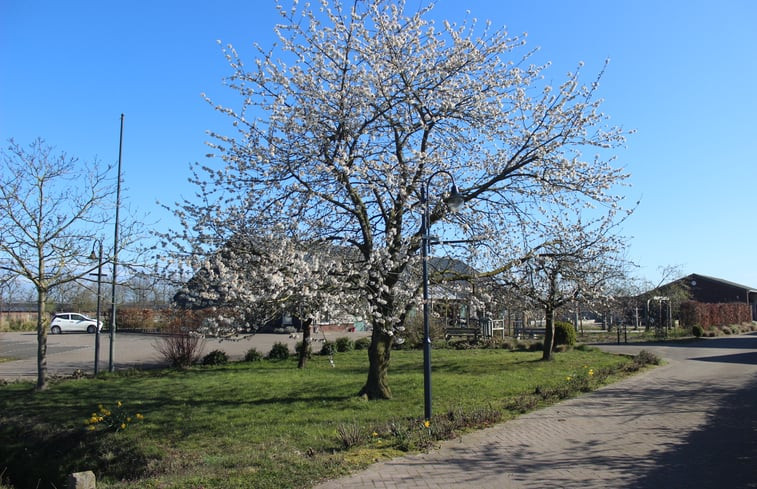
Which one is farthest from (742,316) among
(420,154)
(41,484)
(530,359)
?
(41,484)

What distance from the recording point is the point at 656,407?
402 inches

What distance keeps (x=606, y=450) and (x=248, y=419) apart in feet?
20.4

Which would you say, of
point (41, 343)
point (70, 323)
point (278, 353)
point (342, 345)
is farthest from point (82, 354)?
point (70, 323)

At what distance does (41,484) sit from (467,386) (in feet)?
29.0

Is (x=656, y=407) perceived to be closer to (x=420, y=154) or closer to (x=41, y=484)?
(x=420, y=154)

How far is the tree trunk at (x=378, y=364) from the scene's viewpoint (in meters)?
11.7

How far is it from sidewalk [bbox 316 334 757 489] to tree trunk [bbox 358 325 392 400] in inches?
129

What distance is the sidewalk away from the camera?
20.1 ft

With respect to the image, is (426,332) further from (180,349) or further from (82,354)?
(82,354)

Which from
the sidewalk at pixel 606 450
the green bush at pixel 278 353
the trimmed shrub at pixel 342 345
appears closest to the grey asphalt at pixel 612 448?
the sidewalk at pixel 606 450

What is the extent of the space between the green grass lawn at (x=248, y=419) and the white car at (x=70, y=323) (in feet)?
90.1

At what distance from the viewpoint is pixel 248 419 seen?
33.8 ft

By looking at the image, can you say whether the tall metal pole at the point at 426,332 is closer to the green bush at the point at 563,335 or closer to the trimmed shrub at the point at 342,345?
the trimmed shrub at the point at 342,345

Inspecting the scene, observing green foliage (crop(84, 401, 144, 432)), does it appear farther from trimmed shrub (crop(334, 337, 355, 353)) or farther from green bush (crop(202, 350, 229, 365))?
trimmed shrub (crop(334, 337, 355, 353))
